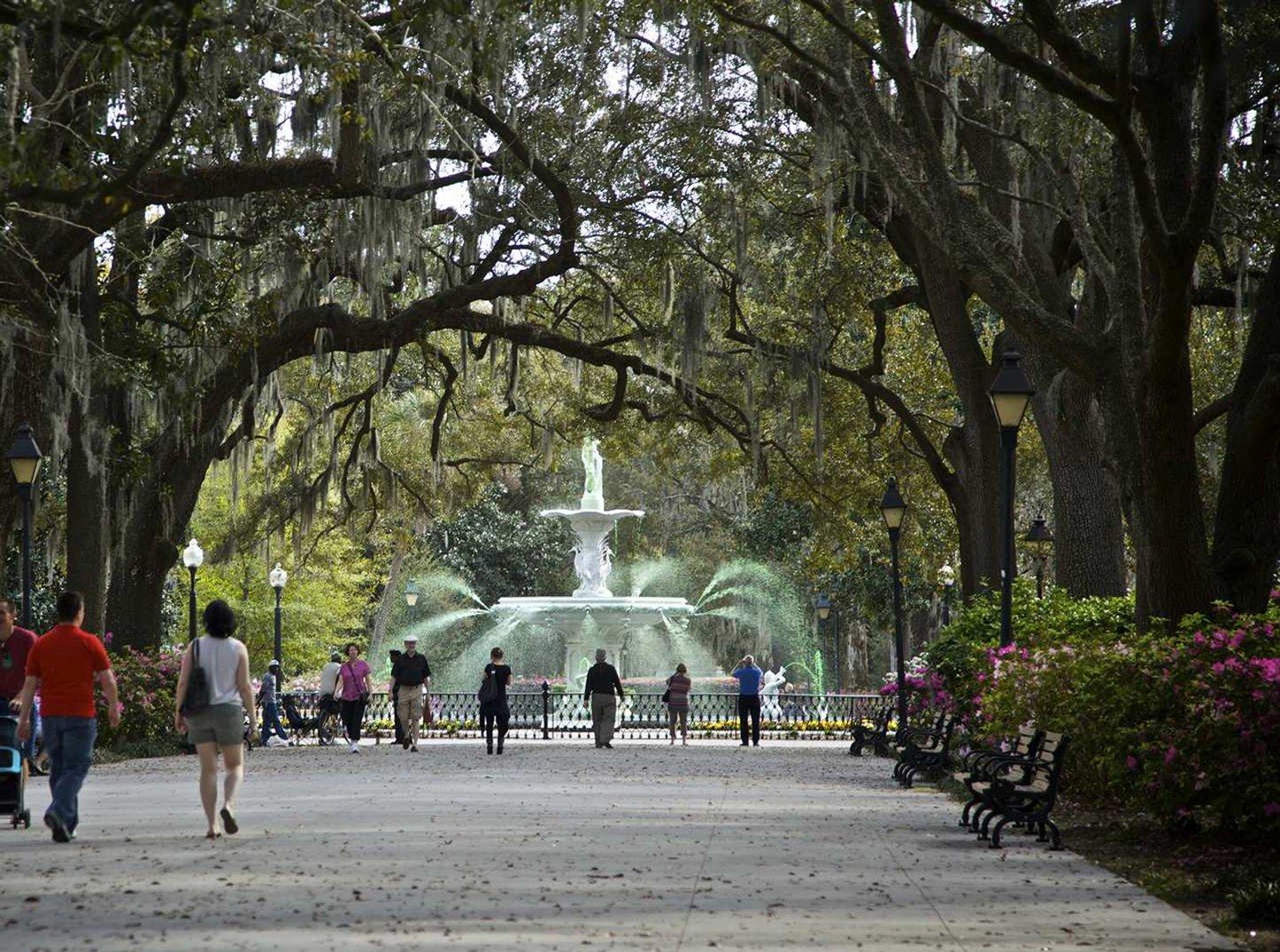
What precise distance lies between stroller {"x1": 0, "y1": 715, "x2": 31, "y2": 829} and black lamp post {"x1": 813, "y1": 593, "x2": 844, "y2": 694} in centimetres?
3628

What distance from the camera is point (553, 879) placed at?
10133 mm

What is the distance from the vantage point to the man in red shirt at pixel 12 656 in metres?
13.6

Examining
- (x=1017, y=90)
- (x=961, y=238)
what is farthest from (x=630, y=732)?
(x=961, y=238)

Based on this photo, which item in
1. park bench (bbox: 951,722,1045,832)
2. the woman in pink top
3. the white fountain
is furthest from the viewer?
the white fountain

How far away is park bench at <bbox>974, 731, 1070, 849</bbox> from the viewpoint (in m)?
12.3

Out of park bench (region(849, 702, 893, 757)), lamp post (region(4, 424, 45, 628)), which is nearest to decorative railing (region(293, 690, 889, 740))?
park bench (region(849, 702, 893, 757))

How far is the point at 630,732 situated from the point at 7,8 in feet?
87.8

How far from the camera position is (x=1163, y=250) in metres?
13.6

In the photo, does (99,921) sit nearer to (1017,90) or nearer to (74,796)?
(74,796)

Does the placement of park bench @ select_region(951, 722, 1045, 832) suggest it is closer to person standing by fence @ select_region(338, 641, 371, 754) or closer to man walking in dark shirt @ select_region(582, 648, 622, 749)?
man walking in dark shirt @ select_region(582, 648, 622, 749)

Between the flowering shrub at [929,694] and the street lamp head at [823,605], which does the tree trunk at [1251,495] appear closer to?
the flowering shrub at [929,694]

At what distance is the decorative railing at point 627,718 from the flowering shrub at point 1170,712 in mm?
17832

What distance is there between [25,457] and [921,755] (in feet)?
34.8

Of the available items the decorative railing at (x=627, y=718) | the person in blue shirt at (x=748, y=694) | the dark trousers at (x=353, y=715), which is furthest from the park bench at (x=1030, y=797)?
the decorative railing at (x=627, y=718)
